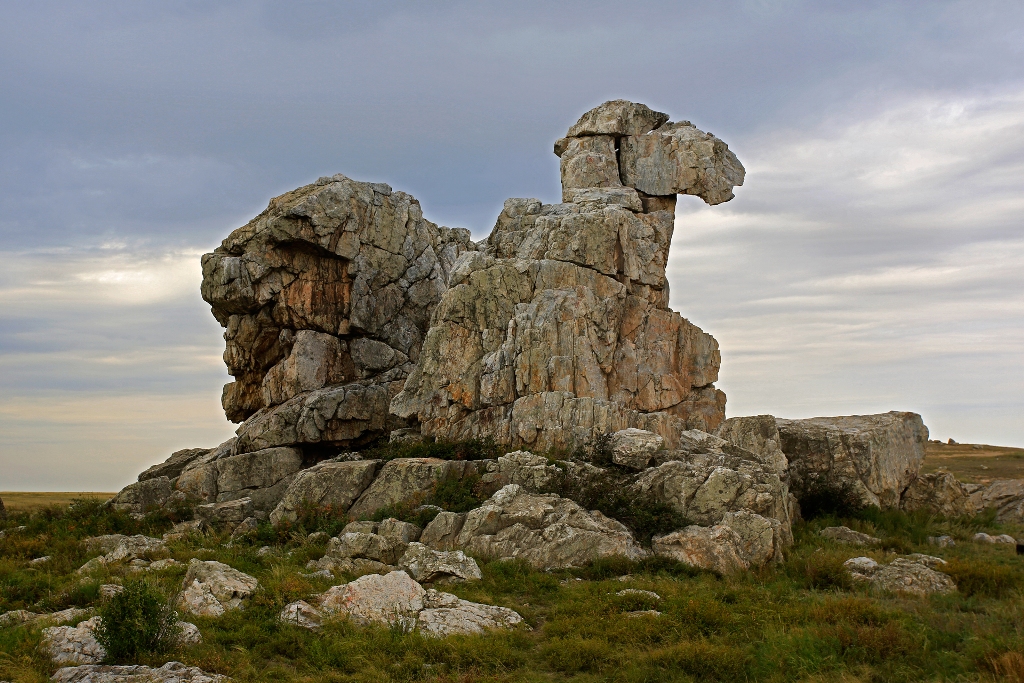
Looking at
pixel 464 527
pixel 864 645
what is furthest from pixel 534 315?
pixel 864 645

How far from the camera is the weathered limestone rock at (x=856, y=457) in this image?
25.2m

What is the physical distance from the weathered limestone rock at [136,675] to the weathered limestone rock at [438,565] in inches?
236

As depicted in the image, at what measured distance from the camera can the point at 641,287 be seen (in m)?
30.3

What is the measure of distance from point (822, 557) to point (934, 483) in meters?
11.9

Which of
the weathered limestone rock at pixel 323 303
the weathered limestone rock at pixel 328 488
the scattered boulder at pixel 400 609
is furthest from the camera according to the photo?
the weathered limestone rock at pixel 323 303

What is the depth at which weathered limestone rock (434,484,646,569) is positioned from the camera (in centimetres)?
1811

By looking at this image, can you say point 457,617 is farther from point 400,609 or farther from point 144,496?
point 144,496

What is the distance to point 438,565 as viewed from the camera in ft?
54.8

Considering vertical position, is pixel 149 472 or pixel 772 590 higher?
pixel 149 472

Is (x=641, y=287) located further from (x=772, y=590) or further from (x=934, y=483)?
(x=772, y=590)

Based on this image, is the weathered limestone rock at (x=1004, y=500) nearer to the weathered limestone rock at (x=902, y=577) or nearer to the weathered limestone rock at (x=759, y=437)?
the weathered limestone rock at (x=759, y=437)

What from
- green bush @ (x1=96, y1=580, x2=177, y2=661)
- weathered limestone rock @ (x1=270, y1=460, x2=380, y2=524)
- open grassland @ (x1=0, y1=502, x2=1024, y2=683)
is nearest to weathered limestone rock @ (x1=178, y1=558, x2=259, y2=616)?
open grassland @ (x1=0, y1=502, x2=1024, y2=683)

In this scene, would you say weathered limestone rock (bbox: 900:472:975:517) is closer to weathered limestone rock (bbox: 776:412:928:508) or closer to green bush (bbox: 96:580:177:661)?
weathered limestone rock (bbox: 776:412:928:508)

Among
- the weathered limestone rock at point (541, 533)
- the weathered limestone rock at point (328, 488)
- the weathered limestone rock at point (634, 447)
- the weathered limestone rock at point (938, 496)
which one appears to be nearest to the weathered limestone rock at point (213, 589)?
the weathered limestone rock at point (541, 533)
